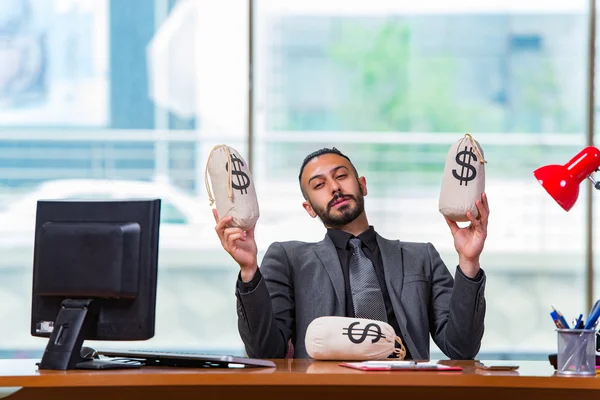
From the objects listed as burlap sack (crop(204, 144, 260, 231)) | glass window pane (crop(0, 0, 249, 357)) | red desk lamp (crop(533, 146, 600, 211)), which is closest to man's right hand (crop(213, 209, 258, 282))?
burlap sack (crop(204, 144, 260, 231))

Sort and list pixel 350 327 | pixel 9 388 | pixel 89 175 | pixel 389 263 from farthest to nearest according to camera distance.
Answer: pixel 89 175 → pixel 389 263 → pixel 350 327 → pixel 9 388

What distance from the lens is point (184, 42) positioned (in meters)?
4.45

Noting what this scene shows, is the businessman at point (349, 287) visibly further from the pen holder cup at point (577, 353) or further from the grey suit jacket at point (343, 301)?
the pen holder cup at point (577, 353)

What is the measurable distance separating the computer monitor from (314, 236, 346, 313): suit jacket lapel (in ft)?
2.42

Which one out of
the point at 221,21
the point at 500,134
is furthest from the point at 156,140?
the point at 500,134

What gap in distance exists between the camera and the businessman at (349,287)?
2.47m

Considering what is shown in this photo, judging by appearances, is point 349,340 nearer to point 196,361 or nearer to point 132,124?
point 196,361

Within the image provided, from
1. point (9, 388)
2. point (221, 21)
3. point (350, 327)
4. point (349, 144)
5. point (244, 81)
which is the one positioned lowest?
point (9, 388)

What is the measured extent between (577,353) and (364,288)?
0.91 metres

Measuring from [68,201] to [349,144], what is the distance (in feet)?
A: 8.20

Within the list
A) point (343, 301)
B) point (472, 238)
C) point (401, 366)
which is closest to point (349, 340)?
point (401, 366)

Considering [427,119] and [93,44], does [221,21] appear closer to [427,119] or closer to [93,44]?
[93,44]

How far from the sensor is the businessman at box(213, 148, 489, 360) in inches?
97.3

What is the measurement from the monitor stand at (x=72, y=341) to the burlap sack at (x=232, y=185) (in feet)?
1.28
